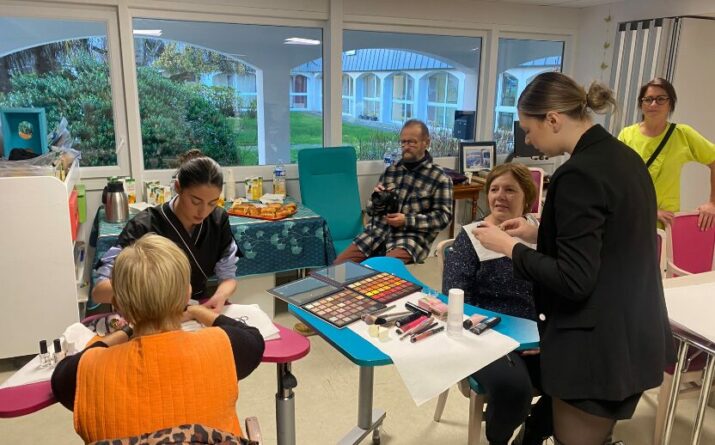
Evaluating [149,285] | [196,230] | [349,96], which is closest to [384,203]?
[349,96]

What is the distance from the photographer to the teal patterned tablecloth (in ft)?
10.6

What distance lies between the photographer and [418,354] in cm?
148

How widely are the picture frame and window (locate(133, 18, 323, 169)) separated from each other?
1277 mm

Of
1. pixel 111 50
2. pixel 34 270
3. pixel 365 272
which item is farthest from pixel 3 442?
pixel 111 50

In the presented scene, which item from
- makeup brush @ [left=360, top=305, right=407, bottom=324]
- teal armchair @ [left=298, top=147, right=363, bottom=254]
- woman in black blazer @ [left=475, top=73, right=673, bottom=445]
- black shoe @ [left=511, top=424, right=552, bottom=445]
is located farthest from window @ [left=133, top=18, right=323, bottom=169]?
woman in black blazer @ [left=475, top=73, right=673, bottom=445]

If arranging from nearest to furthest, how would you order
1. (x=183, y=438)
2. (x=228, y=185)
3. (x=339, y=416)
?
(x=183, y=438) → (x=339, y=416) → (x=228, y=185)

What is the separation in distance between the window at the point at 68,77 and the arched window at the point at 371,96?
6.27 ft

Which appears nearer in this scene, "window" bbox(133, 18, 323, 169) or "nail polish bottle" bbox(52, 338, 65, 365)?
"nail polish bottle" bbox(52, 338, 65, 365)

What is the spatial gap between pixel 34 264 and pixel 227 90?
1.85 meters

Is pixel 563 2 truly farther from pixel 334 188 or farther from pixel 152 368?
pixel 152 368

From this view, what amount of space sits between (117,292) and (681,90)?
14.4ft

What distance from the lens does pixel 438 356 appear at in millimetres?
1486

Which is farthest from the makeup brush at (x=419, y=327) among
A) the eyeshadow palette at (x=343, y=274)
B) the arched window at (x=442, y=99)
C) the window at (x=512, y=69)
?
the window at (x=512, y=69)

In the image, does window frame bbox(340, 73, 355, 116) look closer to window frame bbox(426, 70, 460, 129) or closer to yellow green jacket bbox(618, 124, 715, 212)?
window frame bbox(426, 70, 460, 129)
